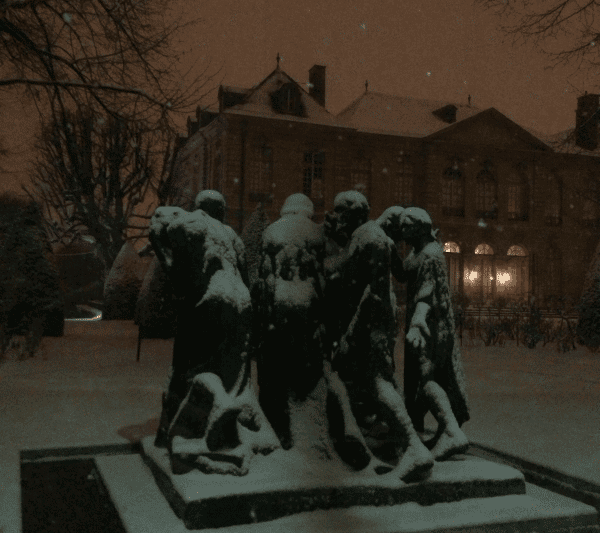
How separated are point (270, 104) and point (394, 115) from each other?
8.22m

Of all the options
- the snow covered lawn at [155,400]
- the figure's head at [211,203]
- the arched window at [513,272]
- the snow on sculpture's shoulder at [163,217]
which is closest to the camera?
the snow on sculpture's shoulder at [163,217]

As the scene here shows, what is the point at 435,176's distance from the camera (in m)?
32.2

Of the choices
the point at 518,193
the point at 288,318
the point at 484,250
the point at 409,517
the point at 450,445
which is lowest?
the point at 409,517

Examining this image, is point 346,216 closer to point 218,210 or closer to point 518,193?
point 218,210

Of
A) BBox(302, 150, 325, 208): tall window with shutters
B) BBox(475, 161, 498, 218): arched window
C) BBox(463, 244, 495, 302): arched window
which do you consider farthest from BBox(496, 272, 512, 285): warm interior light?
BBox(302, 150, 325, 208): tall window with shutters

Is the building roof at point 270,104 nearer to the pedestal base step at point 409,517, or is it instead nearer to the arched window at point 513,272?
the arched window at point 513,272

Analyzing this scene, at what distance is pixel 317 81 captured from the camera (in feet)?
106

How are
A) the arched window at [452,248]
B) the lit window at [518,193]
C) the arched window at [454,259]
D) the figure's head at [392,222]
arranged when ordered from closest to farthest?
the figure's head at [392,222] < the arched window at [454,259] < the arched window at [452,248] < the lit window at [518,193]

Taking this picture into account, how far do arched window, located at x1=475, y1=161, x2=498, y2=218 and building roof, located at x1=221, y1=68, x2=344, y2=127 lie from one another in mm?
8273

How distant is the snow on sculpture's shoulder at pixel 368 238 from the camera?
4.65 metres

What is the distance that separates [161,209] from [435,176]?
2849 centimetres

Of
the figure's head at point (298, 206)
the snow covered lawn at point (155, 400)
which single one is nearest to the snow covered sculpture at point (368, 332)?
the figure's head at point (298, 206)

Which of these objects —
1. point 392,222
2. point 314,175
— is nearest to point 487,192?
point 314,175

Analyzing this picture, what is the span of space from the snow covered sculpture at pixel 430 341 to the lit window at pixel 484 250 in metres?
28.4
